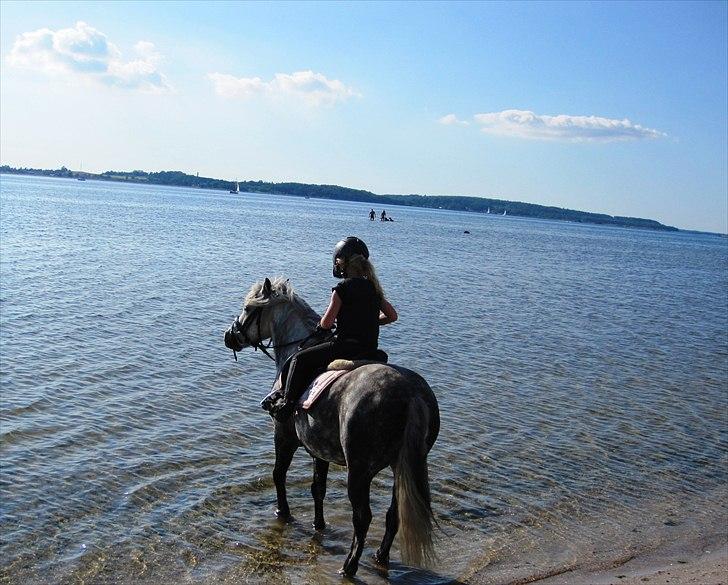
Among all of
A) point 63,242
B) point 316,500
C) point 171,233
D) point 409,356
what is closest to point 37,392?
point 316,500

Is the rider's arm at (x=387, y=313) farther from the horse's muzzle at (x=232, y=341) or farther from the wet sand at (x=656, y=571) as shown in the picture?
the wet sand at (x=656, y=571)

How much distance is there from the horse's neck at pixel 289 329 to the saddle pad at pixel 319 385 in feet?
3.21

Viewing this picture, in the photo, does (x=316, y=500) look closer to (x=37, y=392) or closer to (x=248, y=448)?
(x=248, y=448)

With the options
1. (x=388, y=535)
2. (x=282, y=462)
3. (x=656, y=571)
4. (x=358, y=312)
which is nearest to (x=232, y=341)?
(x=282, y=462)

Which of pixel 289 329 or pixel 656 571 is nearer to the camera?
pixel 656 571

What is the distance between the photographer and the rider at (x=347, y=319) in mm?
8484

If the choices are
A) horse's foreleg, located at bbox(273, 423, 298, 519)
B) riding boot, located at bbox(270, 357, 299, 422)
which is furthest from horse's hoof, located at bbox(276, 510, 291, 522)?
riding boot, located at bbox(270, 357, 299, 422)

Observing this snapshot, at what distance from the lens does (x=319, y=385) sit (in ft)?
27.6

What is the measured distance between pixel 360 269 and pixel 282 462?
2916 mm

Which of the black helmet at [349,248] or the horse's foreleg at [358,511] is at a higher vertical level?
the black helmet at [349,248]

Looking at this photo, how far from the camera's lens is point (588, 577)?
8.40 metres

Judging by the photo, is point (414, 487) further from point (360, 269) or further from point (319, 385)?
point (360, 269)

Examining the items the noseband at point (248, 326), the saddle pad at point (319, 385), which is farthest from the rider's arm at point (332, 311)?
the noseband at point (248, 326)

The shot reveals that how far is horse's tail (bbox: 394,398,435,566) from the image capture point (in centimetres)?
745
